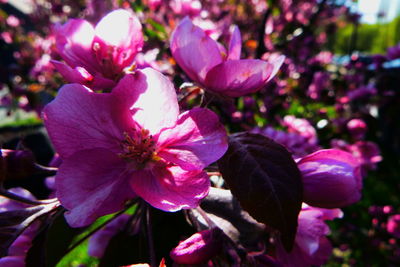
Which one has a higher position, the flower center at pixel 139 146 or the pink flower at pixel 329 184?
the flower center at pixel 139 146

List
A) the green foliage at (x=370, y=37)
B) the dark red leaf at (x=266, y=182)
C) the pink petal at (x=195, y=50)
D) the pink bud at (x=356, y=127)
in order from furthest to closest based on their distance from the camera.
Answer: the green foliage at (x=370, y=37), the pink bud at (x=356, y=127), the pink petal at (x=195, y=50), the dark red leaf at (x=266, y=182)

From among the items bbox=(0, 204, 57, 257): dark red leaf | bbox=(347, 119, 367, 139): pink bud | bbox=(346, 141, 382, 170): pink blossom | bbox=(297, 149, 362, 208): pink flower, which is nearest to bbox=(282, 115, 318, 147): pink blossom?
bbox=(347, 119, 367, 139): pink bud

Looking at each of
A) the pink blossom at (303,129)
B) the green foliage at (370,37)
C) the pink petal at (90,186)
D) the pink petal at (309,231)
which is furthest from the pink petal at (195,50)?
the green foliage at (370,37)

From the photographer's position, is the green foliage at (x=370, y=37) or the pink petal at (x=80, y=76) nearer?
the pink petal at (x=80, y=76)

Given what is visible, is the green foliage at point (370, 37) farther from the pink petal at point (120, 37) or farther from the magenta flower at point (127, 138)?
the magenta flower at point (127, 138)

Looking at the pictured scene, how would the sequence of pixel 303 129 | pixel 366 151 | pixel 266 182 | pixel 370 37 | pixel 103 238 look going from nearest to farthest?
pixel 266 182
pixel 103 238
pixel 303 129
pixel 366 151
pixel 370 37

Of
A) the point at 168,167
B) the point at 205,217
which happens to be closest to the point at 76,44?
the point at 168,167

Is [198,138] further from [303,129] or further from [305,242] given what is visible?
[303,129]
